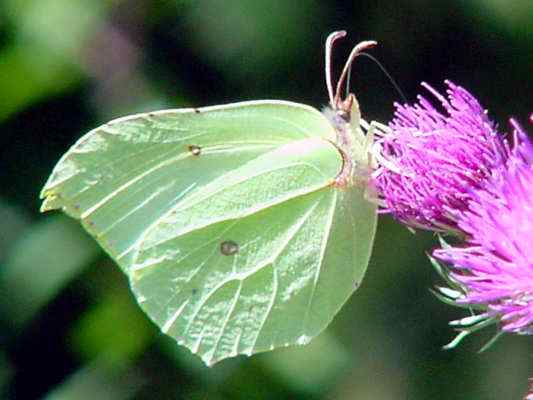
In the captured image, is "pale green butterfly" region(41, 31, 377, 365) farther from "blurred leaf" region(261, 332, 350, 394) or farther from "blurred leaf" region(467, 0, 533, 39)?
"blurred leaf" region(467, 0, 533, 39)

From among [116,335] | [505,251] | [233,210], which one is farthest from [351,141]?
[116,335]

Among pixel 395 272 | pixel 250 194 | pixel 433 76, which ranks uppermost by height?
pixel 250 194

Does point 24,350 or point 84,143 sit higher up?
point 84,143

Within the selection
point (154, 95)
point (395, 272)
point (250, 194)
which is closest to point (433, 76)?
point (395, 272)

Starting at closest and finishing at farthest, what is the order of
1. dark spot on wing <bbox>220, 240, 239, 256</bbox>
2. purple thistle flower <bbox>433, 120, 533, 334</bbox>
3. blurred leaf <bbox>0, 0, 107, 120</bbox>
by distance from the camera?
1. purple thistle flower <bbox>433, 120, 533, 334</bbox>
2. dark spot on wing <bbox>220, 240, 239, 256</bbox>
3. blurred leaf <bbox>0, 0, 107, 120</bbox>

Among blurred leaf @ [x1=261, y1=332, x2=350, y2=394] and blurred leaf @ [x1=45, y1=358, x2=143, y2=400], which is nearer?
blurred leaf @ [x1=45, y1=358, x2=143, y2=400]

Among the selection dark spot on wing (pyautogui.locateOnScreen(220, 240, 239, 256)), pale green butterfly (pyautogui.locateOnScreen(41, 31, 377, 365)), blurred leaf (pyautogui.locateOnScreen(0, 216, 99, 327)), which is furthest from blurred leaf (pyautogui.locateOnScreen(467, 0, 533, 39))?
dark spot on wing (pyautogui.locateOnScreen(220, 240, 239, 256))

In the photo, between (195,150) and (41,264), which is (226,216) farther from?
(41,264)

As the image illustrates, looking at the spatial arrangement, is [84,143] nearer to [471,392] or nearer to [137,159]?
[137,159]
